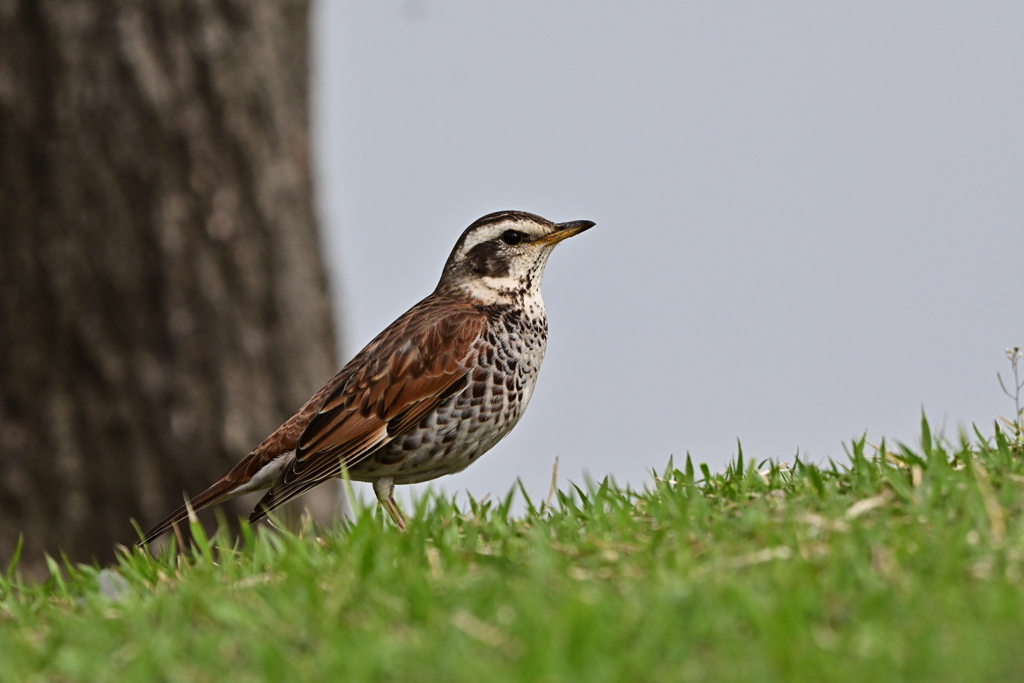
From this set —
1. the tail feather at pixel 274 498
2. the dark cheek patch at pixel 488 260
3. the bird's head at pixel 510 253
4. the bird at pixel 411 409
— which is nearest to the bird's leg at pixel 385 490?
the bird at pixel 411 409

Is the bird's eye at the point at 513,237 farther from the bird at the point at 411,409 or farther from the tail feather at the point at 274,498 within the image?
the tail feather at the point at 274,498

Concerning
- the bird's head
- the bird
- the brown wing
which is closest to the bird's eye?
the bird's head

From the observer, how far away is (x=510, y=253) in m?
7.33

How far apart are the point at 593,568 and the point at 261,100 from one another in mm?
5182

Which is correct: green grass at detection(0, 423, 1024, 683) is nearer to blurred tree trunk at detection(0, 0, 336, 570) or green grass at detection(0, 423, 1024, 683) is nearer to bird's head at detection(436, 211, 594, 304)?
bird's head at detection(436, 211, 594, 304)

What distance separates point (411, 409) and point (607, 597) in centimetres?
299

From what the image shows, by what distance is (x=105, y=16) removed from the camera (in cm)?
786

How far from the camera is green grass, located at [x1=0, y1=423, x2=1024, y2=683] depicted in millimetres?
3229

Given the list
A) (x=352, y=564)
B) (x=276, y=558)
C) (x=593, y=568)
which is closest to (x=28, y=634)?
(x=276, y=558)

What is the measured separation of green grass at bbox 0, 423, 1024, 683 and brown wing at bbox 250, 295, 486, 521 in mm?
1086

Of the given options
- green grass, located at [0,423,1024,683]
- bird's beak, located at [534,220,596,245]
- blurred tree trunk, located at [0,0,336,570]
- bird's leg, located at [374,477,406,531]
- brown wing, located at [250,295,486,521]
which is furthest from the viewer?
blurred tree trunk, located at [0,0,336,570]

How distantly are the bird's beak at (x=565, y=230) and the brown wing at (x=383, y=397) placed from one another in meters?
0.71

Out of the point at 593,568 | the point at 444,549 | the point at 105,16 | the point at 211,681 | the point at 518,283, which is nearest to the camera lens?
the point at 211,681

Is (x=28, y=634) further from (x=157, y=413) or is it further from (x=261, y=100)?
(x=261, y=100)
